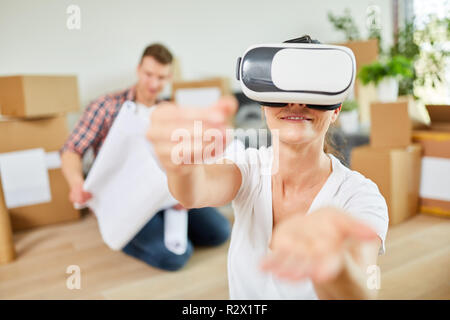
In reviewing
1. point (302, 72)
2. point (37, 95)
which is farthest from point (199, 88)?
point (302, 72)

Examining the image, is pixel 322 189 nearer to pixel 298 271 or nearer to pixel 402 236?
pixel 298 271

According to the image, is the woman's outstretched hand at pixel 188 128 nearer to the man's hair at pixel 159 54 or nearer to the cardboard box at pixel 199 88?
the man's hair at pixel 159 54

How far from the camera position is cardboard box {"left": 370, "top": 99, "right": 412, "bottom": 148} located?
1.22 m

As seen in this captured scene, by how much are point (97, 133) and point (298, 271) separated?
1312mm

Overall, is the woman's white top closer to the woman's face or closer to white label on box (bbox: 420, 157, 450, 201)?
the woman's face

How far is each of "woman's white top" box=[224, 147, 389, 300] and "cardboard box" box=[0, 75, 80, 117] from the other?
3.56 feet

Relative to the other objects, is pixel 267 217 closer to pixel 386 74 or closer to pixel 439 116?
pixel 439 116

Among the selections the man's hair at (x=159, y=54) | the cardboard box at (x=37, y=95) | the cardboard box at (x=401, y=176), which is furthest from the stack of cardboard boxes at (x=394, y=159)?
the cardboard box at (x=37, y=95)

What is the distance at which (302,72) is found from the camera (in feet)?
1.20

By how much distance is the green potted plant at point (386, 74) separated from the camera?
1598 mm

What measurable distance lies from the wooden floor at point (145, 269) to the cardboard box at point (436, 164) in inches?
1.3

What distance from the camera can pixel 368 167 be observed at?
1.07m

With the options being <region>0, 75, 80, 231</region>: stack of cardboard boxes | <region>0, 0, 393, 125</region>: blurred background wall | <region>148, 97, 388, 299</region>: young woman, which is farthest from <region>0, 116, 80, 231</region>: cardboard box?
<region>148, 97, 388, 299</region>: young woman

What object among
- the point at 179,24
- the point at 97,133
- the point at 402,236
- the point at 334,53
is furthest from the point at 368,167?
the point at 179,24
